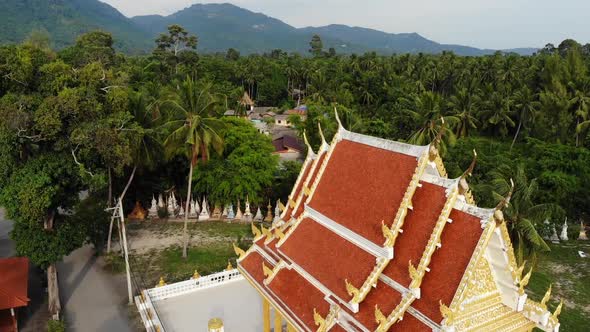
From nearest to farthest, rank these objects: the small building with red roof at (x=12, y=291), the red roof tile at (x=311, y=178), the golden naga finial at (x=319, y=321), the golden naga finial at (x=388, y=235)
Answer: the golden naga finial at (x=388, y=235)
the golden naga finial at (x=319, y=321)
the red roof tile at (x=311, y=178)
the small building with red roof at (x=12, y=291)

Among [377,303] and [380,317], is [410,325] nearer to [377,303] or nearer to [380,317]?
[380,317]

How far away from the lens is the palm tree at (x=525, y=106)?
48.1m

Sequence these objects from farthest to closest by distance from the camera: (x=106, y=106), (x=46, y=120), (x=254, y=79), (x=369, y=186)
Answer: (x=254, y=79)
(x=106, y=106)
(x=46, y=120)
(x=369, y=186)

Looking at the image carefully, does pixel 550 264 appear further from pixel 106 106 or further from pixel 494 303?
pixel 106 106

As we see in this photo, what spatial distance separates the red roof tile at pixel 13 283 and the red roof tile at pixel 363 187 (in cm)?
1175

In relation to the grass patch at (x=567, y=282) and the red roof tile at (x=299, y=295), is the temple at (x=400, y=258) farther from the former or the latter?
the grass patch at (x=567, y=282)

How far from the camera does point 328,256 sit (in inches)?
470

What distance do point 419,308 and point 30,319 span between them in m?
16.2

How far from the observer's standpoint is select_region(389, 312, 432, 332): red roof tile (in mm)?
9571

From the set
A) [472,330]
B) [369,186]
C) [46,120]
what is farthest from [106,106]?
[472,330]

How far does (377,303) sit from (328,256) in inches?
84.7

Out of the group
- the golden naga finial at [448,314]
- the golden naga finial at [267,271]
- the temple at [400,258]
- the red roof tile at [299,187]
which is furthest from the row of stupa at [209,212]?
the golden naga finial at [448,314]

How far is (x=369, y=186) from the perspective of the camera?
1188 centimetres

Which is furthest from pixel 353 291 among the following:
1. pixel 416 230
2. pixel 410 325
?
pixel 416 230
